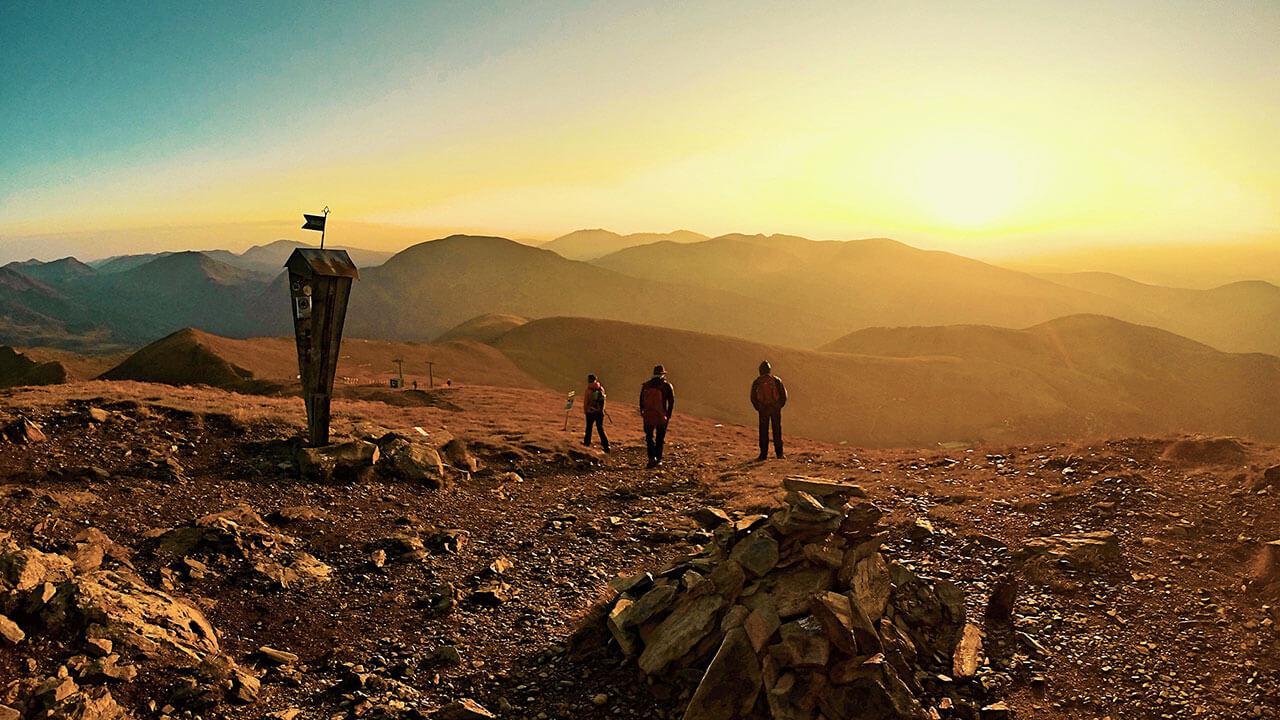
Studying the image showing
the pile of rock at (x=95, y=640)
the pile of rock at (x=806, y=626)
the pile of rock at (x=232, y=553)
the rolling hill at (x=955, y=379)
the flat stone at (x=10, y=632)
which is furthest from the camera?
the rolling hill at (x=955, y=379)

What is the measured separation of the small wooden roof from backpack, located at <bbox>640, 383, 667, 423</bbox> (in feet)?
24.7

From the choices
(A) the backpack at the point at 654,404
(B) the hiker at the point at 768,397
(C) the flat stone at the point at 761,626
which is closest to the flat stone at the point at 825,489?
(C) the flat stone at the point at 761,626

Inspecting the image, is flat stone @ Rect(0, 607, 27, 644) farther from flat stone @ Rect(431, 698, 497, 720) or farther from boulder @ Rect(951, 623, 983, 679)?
boulder @ Rect(951, 623, 983, 679)

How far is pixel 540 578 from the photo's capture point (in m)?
10.3

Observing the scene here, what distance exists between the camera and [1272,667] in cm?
700

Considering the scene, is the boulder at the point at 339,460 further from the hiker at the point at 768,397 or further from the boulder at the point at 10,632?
the hiker at the point at 768,397

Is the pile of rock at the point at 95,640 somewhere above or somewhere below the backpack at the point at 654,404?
below

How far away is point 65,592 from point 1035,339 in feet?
404

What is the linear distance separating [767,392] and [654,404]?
320 cm

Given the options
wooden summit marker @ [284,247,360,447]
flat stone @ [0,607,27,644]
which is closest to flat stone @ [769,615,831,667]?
flat stone @ [0,607,27,644]

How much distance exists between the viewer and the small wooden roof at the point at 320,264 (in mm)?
14391

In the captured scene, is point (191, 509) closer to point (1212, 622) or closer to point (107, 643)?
point (107, 643)

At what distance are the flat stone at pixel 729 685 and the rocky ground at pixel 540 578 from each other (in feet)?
0.26

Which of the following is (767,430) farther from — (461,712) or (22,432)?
(22,432)
